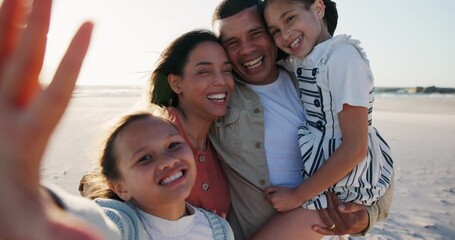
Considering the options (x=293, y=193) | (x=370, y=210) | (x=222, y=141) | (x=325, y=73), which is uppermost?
(x=325, y=73)

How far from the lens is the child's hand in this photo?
105 inches

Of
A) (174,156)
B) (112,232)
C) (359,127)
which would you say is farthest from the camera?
(359,127)

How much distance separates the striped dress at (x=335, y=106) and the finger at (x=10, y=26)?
219cm

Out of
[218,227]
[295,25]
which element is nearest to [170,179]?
[218,227]

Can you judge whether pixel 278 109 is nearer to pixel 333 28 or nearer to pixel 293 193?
pixel 293 193

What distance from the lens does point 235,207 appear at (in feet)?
9.44

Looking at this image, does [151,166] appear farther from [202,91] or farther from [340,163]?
[340,163]

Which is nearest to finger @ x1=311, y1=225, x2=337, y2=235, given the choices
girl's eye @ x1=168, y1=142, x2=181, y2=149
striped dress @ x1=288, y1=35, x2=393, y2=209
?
striped dress @ x1=288, y1=35, x2=393, y2=209

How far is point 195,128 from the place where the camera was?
9.31 feet

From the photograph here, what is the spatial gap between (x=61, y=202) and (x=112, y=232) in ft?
0.56

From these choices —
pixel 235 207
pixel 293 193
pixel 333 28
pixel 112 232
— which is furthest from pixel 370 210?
pixel 112 232

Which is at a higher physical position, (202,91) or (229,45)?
(229,45)

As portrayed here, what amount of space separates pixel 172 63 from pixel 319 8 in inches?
44.4

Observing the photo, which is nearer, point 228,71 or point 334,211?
point 334,211
